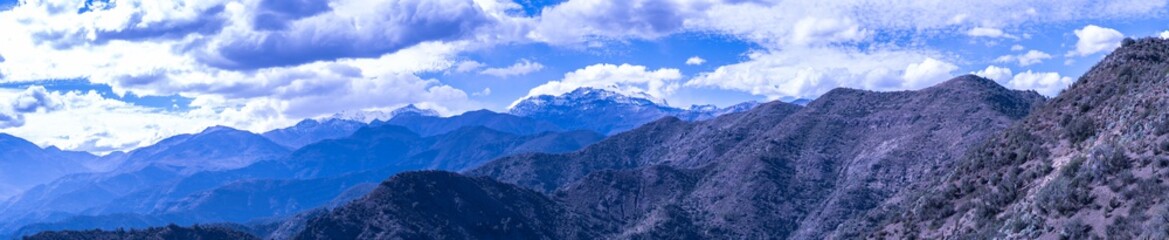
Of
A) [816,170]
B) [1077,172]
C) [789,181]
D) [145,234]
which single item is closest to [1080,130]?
[1077,172]

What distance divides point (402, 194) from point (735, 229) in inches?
1823

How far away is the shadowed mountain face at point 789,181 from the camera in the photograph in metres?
123

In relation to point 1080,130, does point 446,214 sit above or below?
above

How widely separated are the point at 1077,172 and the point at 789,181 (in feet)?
341

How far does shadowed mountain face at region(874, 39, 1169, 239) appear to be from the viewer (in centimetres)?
3584

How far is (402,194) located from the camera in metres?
130

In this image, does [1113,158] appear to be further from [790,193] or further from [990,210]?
[790,193]

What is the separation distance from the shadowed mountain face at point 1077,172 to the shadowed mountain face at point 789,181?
151 ft

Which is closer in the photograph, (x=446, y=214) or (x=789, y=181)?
(x=446, y=214)

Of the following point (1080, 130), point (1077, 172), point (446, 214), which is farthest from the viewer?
point (446, 214)

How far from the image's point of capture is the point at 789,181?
145 meters

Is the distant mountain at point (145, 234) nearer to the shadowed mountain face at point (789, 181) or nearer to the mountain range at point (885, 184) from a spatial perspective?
the mountain range at point (885, 184)

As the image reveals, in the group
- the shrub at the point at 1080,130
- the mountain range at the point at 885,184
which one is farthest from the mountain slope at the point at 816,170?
the shrub at the point at 1080,130

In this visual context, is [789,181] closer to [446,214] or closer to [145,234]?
[446,214]
